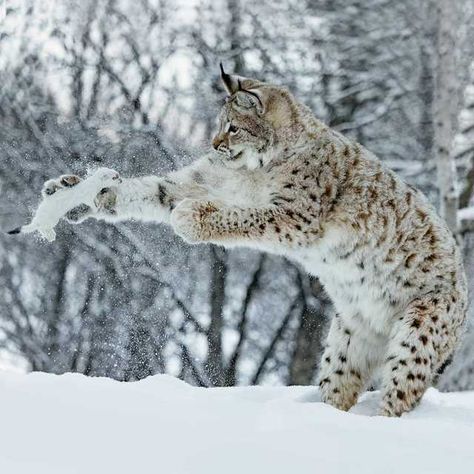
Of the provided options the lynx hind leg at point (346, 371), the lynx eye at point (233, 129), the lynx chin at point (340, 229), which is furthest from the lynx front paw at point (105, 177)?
the lynx hind leg at point (346, 371)

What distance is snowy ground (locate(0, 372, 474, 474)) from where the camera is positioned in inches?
129

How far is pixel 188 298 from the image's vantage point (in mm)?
15406

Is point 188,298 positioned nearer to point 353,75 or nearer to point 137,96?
point 137,96

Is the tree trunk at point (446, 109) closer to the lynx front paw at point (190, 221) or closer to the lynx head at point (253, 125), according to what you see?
the lynx head at point (253, 125)

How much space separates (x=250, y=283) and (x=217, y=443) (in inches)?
467

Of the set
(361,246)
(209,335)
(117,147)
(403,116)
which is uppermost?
(361,246)

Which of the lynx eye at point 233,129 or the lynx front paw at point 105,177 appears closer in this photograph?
the lynx front paw at point 105,177

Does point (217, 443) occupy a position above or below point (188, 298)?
above

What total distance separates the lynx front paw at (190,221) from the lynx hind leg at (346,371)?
1101mm

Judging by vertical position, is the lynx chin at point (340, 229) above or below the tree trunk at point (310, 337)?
above

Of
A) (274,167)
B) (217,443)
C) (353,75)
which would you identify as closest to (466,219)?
(353,75)

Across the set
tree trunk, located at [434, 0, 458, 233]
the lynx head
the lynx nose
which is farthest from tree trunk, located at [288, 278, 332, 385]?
the lynx nose

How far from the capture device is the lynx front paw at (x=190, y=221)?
5.74 m

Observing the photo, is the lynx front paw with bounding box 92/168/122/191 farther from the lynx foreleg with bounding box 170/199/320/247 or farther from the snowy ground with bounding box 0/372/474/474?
the snowy ground with bounding box 0/372/474/474
